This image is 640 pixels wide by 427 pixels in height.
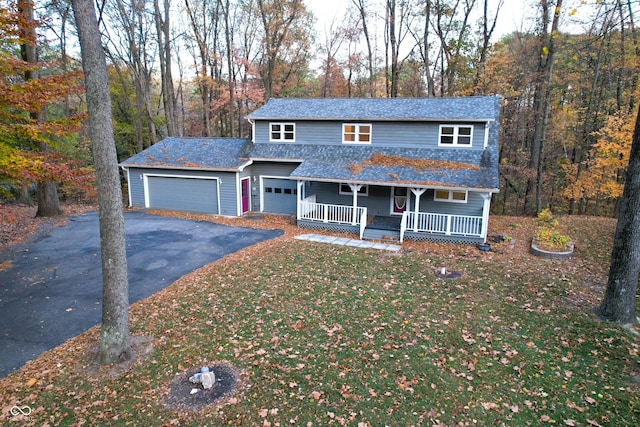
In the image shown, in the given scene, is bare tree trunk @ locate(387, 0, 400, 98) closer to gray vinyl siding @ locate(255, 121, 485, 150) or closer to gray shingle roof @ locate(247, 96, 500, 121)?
gray shingle roof @ locate(247, 96, 500, 121)

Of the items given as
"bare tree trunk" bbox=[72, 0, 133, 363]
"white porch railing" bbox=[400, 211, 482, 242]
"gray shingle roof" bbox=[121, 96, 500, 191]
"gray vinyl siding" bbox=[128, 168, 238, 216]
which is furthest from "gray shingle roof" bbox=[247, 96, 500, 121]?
"bare tree trunk" bbox=[72, 0, 133, 363]

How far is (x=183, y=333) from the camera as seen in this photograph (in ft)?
23.5

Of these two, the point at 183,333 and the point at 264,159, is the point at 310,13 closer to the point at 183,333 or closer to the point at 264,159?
the point at 264,159

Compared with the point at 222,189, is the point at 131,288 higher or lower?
lower

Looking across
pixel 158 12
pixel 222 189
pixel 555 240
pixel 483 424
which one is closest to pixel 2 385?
pixel 483 424

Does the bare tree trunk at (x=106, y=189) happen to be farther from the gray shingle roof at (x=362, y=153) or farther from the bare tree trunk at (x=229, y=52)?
the bare tree trunk at (x=229, y=52)

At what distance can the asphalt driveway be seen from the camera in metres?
7.25

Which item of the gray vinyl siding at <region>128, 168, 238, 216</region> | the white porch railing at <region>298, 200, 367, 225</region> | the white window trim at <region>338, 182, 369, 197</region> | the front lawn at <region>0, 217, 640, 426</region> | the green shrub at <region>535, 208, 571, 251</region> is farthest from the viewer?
the gray vinyl siding at <region>128, 168, 238, 216</region>

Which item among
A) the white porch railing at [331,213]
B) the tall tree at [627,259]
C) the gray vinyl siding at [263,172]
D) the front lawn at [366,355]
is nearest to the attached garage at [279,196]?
the gray vinyl siding at [263,172]

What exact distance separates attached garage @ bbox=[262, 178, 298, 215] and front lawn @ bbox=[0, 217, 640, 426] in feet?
27.3

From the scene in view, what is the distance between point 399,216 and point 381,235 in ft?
7.59

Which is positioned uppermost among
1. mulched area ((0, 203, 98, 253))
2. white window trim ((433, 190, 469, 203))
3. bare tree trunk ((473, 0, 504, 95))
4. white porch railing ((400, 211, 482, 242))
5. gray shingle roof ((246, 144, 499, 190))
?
bare tree trunk ((473, 0, 504, 95))

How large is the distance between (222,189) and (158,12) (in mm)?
13264

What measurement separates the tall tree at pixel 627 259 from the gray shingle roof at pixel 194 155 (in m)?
14.6
